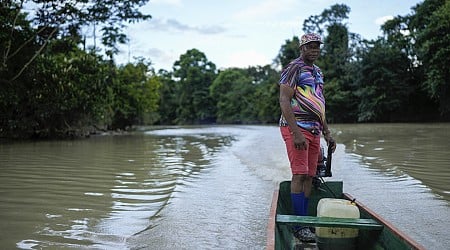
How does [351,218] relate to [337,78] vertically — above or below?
below

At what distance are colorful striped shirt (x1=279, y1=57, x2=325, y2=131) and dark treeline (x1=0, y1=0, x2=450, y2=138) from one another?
14.8 m

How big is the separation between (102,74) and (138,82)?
15.1 m

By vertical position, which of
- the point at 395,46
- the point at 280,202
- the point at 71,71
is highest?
the point at 395,46

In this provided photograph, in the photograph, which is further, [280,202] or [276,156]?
Answer: [276,156]

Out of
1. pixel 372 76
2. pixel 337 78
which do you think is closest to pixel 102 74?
pixel 372 76

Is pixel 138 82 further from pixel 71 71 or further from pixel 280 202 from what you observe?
pixel 280 202

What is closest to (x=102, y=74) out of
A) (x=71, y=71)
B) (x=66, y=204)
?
(x=71, y=71)

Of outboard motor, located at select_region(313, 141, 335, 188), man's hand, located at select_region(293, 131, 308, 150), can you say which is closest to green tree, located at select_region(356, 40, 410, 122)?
outboard motor, located at select_region(313, 141, 335, 188)

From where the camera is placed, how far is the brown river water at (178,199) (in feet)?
14.8

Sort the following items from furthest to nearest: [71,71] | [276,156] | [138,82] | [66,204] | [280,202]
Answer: [138,82] → [71,71] → [276,156] → [66,204] → [280,202]

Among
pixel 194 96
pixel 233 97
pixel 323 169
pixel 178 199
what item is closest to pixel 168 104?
pixel 194 96

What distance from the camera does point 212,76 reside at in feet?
261

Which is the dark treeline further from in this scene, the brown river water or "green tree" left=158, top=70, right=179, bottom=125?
the brown river water

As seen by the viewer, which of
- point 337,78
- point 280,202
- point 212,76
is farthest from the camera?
point 212,76
